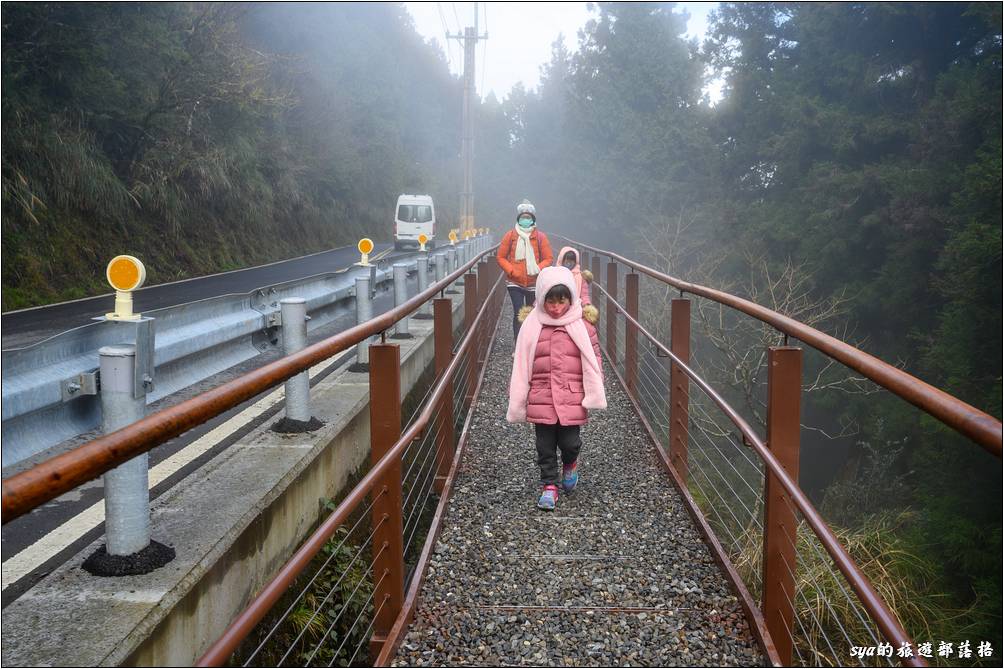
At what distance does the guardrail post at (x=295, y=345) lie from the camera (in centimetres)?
444

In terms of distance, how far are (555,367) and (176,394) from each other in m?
3.58

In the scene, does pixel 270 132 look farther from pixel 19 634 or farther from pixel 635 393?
pixel 19 634

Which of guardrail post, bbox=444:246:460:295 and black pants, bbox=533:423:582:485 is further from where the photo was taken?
guardrail post, bbox=444:246:460:295

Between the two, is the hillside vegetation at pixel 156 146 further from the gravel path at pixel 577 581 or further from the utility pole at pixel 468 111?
the gravel path at pixel 577 581

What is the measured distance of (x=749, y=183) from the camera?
34.5 m

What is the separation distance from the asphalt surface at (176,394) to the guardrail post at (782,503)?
93.8 inches

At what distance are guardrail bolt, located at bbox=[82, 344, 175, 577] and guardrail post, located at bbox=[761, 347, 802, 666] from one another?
2004 millimetres

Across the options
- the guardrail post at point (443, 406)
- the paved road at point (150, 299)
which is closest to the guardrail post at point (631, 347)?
the guardrail post at point (443, 406)

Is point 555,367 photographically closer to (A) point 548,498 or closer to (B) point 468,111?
(A) point 548,498

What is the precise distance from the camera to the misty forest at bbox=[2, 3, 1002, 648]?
1598 centimetres

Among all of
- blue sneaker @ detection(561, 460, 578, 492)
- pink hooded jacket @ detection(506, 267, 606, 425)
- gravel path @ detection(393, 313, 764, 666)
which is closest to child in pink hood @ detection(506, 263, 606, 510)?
pink hooded jacket @ detection(506, 267, 606, 425)

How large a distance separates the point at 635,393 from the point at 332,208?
31.0 m

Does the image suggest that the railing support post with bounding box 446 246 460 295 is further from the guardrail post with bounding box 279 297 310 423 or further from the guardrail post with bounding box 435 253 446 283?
the guardrail post with bounding box 279 297 310 423

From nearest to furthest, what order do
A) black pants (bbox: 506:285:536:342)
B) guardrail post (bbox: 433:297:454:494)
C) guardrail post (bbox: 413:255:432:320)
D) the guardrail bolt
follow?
the guardrail bolt < guardrail post (bbox: 433:297:454:494) < black pants (bbox: 506:285:536:342) < guardrail post (bbox: 413:255:432:320)
